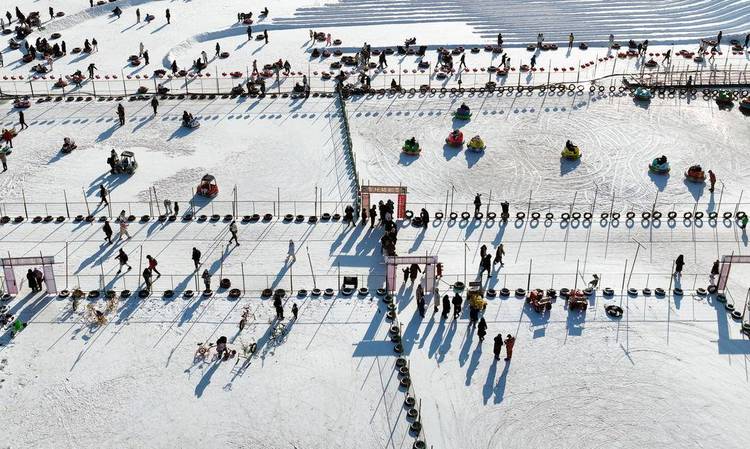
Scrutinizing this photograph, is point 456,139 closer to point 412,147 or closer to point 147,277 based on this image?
point 412,147

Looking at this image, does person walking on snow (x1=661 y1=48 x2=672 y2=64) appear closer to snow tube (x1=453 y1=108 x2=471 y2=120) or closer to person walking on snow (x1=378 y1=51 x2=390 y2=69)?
snow tube (x1=453 y1=108 x2=471 y2=120)

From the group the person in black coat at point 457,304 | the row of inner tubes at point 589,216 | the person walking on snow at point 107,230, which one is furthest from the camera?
the row of inner tubes at point 589,216

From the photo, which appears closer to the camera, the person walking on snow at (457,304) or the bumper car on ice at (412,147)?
the person walking on snow at (457,304)

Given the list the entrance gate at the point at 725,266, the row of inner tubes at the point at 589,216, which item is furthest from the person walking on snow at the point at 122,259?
the entrance gate at the point at 725,266

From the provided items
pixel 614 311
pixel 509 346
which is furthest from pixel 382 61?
pixel 509 346

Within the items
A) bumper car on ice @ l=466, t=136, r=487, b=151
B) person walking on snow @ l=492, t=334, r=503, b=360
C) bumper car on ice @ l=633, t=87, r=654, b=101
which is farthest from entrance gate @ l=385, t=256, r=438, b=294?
bumper car on ice @ l=633, t=87, r=654, b=101

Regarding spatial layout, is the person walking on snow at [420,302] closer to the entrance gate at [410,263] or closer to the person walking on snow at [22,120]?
the entrance gate at [410,263]

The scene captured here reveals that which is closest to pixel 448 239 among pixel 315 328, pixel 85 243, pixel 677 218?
pixel 315 328
